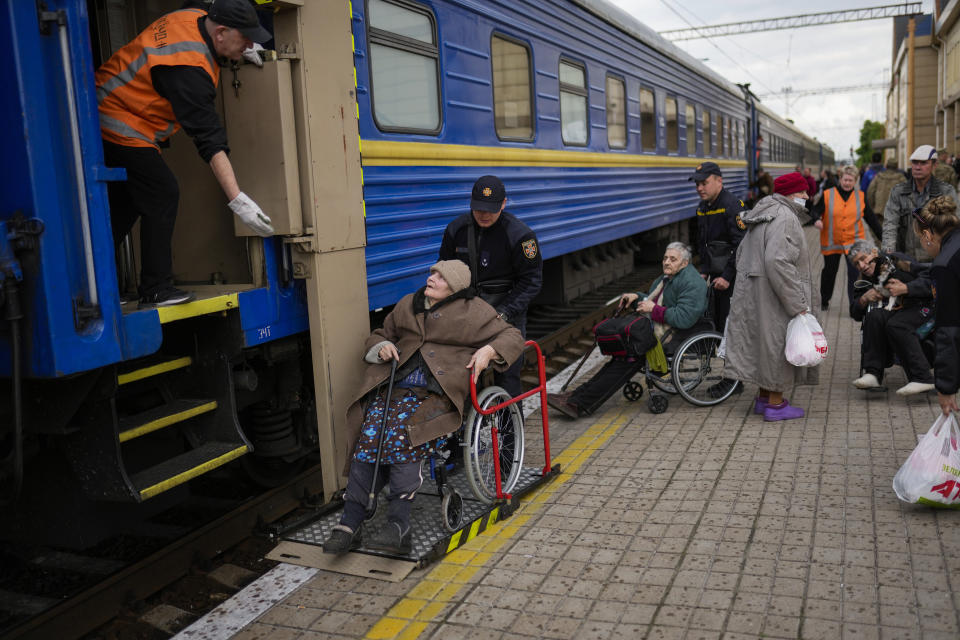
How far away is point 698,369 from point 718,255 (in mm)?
1127

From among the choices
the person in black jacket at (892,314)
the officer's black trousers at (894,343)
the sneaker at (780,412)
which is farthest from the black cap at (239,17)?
the officer's black trousers at (894,343)

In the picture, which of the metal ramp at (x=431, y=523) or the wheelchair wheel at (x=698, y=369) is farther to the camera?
the wheelchair wheel at (x=698, y=369)

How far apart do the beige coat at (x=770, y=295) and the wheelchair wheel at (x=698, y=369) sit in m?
0.33

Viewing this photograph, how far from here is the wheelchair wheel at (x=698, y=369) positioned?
6051 millimetres

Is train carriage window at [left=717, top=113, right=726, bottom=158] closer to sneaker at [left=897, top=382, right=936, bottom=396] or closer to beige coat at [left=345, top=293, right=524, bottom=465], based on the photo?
sneaker at [left=897, top=382, right=936, bottom=396]

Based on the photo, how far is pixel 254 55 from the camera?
404 cm

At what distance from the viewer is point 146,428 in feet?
11.8

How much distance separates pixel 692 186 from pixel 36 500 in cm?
1172

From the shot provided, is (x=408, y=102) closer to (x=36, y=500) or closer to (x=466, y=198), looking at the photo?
(x=466, y=198)

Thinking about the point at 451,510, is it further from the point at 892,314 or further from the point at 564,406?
the point at 892,314

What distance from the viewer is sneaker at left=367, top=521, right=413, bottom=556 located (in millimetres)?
3760

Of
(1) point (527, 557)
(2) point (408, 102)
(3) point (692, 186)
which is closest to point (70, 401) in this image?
(1) point (527, 557)

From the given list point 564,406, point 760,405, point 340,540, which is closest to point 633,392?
point 564,406

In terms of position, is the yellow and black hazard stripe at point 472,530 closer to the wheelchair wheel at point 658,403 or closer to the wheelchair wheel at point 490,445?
the wheelchair wheel at point 490,445
